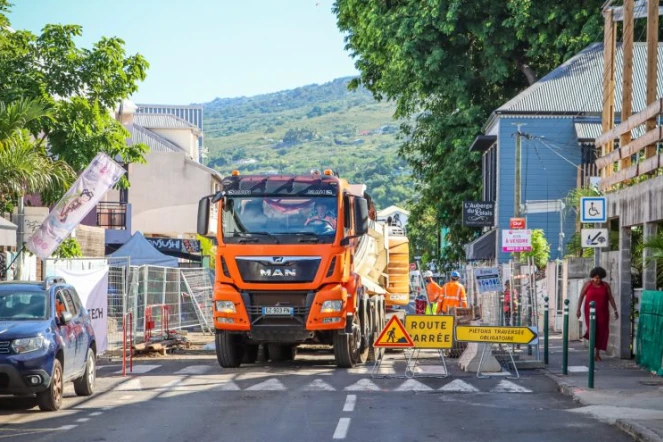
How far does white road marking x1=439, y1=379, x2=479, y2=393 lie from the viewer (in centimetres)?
1764

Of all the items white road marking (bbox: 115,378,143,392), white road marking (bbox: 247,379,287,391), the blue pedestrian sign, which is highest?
the blue pedestrian sign

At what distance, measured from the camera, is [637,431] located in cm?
1227

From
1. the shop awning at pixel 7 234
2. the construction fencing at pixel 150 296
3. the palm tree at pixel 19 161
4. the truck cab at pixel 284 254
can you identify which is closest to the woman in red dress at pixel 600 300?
the truck cab at pixel 284 254

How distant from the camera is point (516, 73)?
166 feet

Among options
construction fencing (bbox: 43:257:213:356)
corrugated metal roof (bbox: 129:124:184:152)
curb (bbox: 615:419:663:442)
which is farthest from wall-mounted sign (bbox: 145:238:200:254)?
curb (bbox: 615:419:663:442)

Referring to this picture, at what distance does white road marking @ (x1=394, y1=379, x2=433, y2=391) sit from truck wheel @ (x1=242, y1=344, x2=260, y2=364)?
16.2 feet

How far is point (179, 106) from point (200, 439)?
338ft

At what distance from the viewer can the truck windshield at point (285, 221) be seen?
20641 mm

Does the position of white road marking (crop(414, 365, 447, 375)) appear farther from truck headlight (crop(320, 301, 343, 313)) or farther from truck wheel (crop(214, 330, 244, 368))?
truck wheel (crop(214, 330, 244, 368))

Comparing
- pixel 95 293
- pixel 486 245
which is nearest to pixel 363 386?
pixel 95 293

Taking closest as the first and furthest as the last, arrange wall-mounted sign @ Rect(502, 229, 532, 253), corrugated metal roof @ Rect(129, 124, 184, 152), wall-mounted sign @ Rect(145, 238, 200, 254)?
wall-mounted sign @ Rect(502, 229, 532, 253), wall-mounted sign @ Rect(145, 238, 200, 254), corrugated metal roof @ Rect(129, 124, 184, 152)

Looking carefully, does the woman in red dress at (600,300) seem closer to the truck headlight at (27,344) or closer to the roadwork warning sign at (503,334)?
the roadwork warning sign at (503,334)

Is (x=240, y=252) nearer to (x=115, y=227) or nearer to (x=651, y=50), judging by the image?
(x=651, y=50)

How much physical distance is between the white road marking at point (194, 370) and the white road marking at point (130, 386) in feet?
5.98
